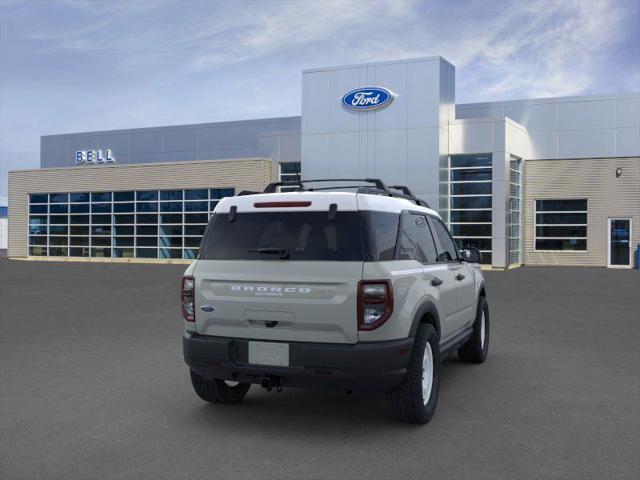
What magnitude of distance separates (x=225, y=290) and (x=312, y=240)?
786 mm

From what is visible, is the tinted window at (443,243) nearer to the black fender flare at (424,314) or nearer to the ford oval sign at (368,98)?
the black fender flare at (424,314)

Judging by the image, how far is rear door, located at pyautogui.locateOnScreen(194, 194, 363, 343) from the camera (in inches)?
190

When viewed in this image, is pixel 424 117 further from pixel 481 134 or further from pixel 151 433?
pixel 151 433

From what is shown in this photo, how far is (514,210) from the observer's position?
94.8 ft

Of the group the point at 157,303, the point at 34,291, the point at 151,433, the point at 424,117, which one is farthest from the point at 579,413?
the point at 424,117

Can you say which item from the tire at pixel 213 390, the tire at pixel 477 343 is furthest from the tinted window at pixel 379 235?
the tire at pixel 477 343

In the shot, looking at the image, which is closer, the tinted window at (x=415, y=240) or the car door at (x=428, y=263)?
the tinted window at (x=415, y=240)

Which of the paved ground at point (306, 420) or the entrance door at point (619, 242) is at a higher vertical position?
the entrance door at point (619, 242)

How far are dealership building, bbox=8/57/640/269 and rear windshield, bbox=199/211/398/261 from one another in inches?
852

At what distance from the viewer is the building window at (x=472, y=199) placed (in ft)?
89.5

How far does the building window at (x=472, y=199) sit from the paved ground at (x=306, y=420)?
57.9 feet

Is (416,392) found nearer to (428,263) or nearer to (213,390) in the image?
(428,263)

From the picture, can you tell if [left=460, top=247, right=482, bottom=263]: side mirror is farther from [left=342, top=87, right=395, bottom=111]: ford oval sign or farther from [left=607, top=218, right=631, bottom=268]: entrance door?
[left=607, top=218, right=631, bottom=268]: entrance door

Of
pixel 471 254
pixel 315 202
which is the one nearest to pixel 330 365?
pixel 315 202
